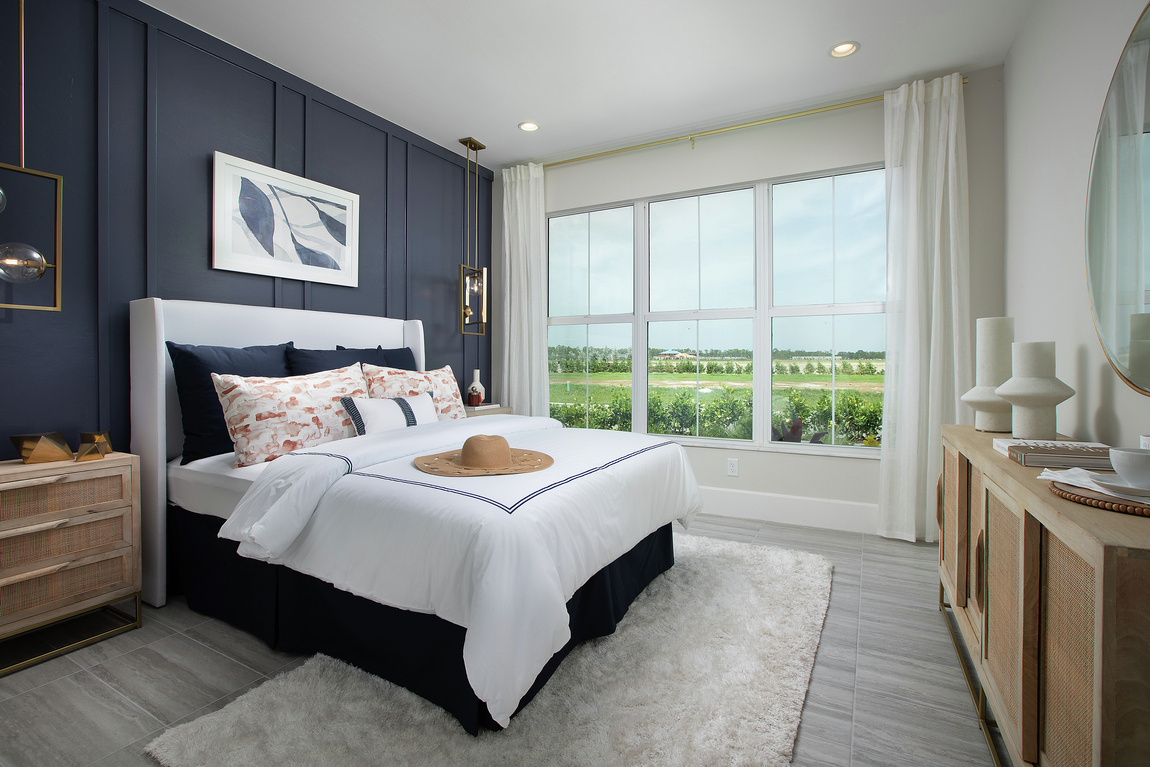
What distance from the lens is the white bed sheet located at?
203 cm

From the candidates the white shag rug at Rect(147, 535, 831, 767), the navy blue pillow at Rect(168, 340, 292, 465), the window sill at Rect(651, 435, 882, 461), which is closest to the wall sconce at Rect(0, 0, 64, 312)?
the navy blue pillow at Rect(168, 340, 292, 465)

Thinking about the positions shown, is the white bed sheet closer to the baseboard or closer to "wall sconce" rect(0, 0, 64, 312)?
"wall sconce" rect(0, 0, 64, 312)

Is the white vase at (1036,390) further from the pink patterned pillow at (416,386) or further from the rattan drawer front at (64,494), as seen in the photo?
the rattan drawer front at (64,494)

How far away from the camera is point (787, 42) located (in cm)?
272

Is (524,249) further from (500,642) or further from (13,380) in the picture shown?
(500,642)

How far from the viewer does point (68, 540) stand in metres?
1.91

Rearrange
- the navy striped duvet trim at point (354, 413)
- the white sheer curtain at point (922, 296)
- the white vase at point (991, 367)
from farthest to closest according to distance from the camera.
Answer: the white sheer curtain at point (922, 296)
the navy striped duvet trim at point (354, 413)
the white vase at point (991, 367)

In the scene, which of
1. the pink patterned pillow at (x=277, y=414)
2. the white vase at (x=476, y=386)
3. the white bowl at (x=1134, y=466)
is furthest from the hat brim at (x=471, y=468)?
the white vase at (x=476, y=386)

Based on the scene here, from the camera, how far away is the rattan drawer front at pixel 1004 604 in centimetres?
118

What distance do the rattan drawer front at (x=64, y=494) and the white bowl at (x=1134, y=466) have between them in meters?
2.98

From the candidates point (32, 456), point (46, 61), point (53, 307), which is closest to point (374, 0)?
point (46, 61)

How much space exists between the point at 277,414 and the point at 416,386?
83 cm

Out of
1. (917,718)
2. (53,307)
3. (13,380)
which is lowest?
(917,718)

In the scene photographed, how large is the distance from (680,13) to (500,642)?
2.74m
